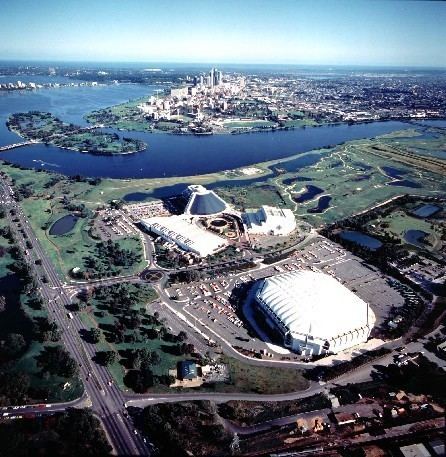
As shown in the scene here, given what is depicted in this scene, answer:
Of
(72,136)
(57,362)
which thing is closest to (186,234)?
(57,362)

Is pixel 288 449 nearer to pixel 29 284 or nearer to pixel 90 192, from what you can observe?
pixel 29 284

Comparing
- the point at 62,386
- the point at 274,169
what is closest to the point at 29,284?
the point at 62,386

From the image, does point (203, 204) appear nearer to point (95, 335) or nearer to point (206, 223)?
point (206, 223)

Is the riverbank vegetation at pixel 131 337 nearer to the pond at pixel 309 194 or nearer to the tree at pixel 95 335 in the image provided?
the tree at pixel 95 335

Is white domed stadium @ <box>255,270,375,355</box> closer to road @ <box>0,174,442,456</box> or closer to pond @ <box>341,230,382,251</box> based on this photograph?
road @ <box>0,174,442,456</box>

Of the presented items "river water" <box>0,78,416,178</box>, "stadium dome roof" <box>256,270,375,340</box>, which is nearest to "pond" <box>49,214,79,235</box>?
"river water" <box>0,78,416,178</box>

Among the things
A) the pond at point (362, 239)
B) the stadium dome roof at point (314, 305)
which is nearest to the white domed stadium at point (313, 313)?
the stadium dome roof at point (314, 305)
